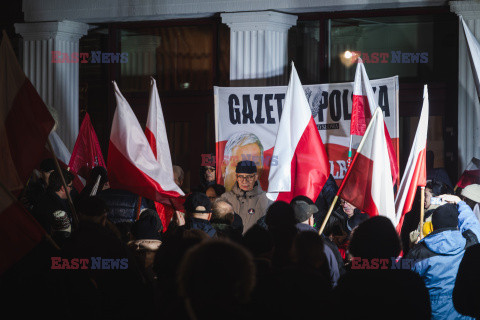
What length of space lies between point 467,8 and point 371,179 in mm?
4356

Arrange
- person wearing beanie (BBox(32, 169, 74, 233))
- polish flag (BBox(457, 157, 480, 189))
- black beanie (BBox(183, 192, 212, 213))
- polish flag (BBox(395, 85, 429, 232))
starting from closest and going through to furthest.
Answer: black beanie (BBox(183, 192, 212, 213))
person wearing beanie (BBox(32, 169, 74, 233))
polish flag (BBox(395, 85, 429, 232))
polish flag (BBox(457, 157, 480, 189))

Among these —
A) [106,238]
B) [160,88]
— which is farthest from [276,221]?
[160,88]

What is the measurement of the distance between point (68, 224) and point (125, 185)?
996 millimetres

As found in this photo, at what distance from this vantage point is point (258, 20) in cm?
1071

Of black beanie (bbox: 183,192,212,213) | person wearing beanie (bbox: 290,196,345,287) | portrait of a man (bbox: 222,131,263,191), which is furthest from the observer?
portrait of a man (bbox: 222,131,263,191)

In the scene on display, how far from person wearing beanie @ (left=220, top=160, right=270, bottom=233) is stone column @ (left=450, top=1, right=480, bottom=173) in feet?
10.4

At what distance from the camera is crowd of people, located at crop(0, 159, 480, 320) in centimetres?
317

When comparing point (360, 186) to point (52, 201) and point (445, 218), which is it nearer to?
point (445, 218)

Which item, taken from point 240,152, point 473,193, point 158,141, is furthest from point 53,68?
point 473,193

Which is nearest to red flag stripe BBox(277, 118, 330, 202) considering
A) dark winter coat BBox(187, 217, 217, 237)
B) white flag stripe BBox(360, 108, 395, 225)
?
white flag stripe BBox(360, 108, 395, 225)

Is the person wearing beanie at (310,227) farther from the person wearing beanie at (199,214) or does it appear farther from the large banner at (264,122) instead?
the large banner at (264,122)

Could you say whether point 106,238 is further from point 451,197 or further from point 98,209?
point 451,197

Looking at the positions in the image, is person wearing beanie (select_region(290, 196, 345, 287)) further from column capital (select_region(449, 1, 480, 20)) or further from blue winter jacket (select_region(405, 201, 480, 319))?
column capital (select_region(449, 1, 480, 20))

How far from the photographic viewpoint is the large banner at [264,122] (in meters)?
9.55
